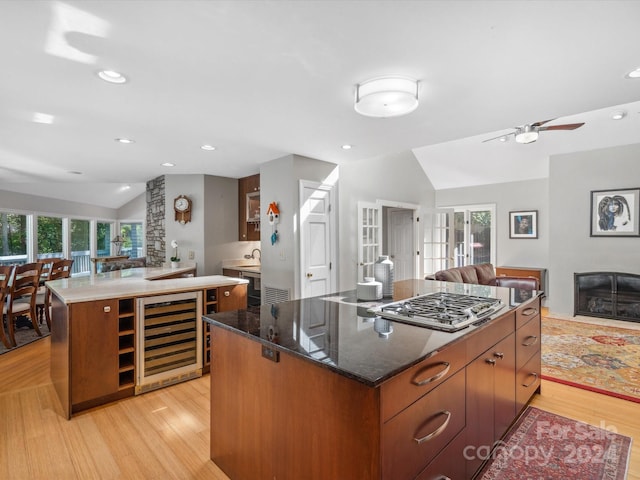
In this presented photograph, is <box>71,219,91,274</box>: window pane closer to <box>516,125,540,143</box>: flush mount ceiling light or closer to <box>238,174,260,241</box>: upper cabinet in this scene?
<box>238,174,260,241</box>: upper cabinet

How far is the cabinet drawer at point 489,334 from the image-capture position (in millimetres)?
1569

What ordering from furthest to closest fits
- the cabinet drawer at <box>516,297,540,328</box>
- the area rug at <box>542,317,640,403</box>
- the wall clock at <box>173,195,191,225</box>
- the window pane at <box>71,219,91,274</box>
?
the window pane at <box>71,219,91,274</box> → the wall clock at <box>173,195,191,225</box> → the area rug at <box>542,317,640,403</box> → the cabinet drawer at <box>516,297,540,328</box>

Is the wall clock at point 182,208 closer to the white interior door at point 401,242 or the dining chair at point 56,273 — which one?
the dining chair at point 56,273

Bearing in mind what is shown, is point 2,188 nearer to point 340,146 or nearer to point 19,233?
point 19,233

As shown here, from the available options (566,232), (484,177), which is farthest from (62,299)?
(484,177)

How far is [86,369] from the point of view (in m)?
2.44

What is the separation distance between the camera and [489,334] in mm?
1752

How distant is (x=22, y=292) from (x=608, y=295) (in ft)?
26.2

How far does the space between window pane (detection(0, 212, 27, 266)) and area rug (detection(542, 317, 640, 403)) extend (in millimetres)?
8304

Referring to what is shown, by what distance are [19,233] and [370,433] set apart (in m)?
7.83

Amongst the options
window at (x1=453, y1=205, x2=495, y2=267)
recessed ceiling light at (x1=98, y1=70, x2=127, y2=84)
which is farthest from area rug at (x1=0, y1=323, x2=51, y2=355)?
window at (x1=453, y1=205, x2=495, y2=267)

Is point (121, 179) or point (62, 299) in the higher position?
point (121, 179)

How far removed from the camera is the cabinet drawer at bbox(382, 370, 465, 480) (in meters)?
1.07

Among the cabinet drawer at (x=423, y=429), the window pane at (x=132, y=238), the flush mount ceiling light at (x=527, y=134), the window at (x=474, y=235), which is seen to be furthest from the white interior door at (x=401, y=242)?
the window pane at (x=132, y=238)
